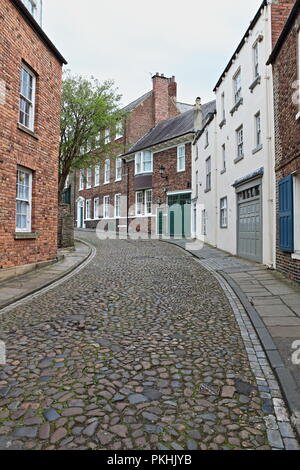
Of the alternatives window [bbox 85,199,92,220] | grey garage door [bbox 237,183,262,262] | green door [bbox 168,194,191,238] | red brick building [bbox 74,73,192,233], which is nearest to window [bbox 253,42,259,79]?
grey garage door [bbox 237,183,262,262]

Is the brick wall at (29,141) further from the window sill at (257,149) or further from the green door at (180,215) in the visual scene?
the green door at (180,215)

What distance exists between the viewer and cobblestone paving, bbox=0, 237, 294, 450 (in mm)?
2529

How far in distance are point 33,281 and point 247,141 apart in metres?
9.22

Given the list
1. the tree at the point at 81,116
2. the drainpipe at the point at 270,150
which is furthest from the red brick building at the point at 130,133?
the drainpipe at the point at 270,150

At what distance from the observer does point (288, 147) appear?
29.6 feet

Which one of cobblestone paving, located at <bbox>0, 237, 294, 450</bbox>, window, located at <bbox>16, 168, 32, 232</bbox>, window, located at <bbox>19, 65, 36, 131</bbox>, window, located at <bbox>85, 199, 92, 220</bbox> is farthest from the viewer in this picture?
window, located at <bbox>85, 199, 92, 220</bbox>

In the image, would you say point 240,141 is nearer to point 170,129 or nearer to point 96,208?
point 170,129

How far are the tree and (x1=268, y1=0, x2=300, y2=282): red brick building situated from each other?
10.4m

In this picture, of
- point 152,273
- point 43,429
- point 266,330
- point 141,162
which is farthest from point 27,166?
point 141,162

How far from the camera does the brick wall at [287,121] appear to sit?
331 inches

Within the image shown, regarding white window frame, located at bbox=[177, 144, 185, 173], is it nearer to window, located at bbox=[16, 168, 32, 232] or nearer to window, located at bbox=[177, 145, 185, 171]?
window, located at bbox=[177, 145, 185, 171]

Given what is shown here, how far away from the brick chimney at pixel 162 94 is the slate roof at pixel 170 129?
1525mm

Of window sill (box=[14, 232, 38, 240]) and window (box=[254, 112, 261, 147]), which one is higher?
window (box=[254, 112, 261, 147])

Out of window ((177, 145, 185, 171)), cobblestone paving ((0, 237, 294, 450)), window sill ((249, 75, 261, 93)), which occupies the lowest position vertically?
cobblestone paving ((0, 237, 294, 450))
